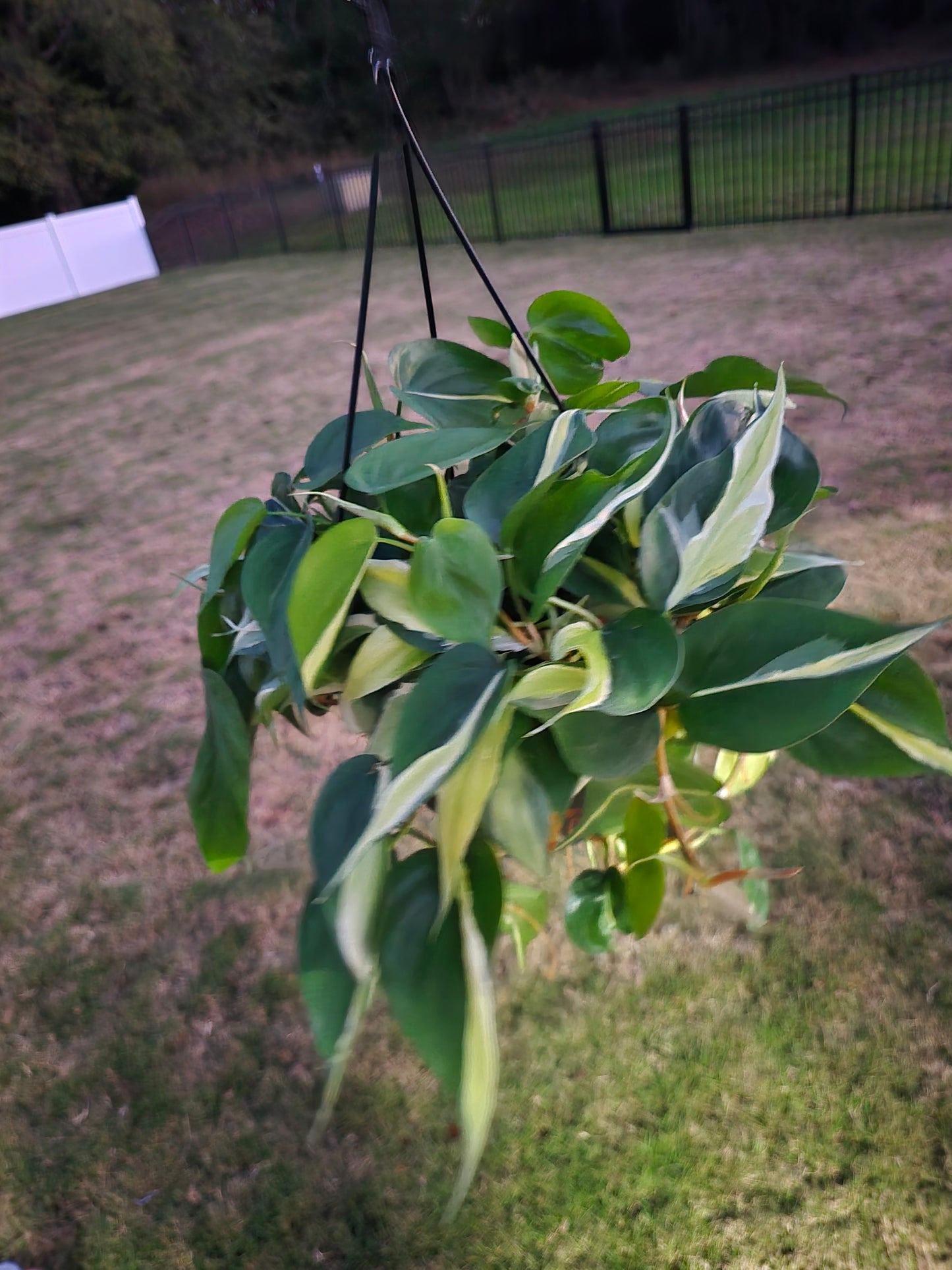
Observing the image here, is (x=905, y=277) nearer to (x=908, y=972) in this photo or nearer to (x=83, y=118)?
(x=908, y=972)

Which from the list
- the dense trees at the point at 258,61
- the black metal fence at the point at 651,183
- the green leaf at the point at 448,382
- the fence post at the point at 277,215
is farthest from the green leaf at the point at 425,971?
the dense trees at the point at 258,61

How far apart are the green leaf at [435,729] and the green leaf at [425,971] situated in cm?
7

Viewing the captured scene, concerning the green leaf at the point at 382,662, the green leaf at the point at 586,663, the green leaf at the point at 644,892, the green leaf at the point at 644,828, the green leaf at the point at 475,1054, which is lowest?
the green leaf at the point at 644,892

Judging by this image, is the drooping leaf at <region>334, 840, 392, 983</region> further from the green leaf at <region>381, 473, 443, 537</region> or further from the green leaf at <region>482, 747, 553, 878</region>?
→ the green leaf at <region>381, 473, 443, 537</region>

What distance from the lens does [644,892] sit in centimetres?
73

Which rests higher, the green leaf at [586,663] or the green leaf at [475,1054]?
the green leaf at [586,663]

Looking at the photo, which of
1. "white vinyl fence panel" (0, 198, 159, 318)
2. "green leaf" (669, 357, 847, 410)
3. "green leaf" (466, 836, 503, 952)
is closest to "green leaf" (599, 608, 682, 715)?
"green leaf" (466, 836, 503, 952)

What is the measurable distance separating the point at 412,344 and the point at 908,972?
897mm

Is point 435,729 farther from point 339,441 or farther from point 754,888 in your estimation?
point 754,888

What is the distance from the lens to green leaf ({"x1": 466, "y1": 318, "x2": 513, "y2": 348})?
71 centimetres

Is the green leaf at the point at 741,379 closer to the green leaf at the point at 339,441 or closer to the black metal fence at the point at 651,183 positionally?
the green leaf at the point at 339,441

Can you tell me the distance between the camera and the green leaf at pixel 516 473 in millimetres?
543

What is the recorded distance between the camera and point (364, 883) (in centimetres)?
46

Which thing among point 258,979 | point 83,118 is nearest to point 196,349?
point 258,979
